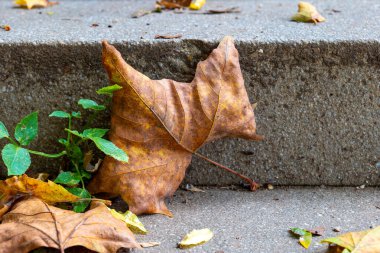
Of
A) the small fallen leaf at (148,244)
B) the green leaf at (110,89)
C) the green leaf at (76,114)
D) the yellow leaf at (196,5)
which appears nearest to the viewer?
the small fallen leaf at (148,244)

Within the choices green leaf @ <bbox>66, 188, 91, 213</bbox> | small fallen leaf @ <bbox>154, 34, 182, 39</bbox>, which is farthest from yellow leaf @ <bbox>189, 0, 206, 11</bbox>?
green leaf @ <bbox>66, 188, 91, 213</bbox>

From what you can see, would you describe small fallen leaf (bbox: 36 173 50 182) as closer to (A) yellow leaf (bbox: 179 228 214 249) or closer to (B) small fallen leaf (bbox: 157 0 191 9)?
(A) yellow leaf (bbox: 179 228 214 249)

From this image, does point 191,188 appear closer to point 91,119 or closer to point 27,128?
point 91,119

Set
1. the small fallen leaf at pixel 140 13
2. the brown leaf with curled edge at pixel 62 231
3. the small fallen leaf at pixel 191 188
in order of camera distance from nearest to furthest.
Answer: the brown leaf with curled edge at pixel 62 231, the small fallen leaf at pixel 191 188, the small fallen leaf at pixel 140 13

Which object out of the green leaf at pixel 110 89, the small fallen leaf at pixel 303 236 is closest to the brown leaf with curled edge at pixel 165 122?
the green leaf at pixel 110 89

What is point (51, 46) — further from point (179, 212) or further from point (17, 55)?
point (179, 212)

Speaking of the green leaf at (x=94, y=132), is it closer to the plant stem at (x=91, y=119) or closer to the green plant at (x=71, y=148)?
the green plant at (x=71, y=148)
